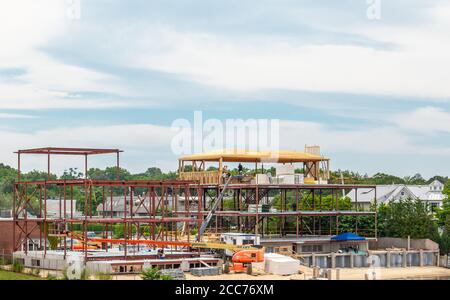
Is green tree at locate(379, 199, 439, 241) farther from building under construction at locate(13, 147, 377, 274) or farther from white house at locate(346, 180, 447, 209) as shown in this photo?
white house at locate(346, 180, 447, 209)

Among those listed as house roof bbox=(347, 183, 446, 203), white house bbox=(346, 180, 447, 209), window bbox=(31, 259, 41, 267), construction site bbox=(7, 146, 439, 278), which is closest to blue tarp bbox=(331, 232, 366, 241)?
construction site bbox=(7, 146, 439, 278)

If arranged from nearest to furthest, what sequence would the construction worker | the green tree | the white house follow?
1. the construction worker
2. the green tree
3. the white house

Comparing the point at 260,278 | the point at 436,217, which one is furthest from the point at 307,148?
the point at 260,278

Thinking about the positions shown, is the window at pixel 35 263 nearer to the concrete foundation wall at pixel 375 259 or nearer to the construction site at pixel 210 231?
the construction site at pixel 210 231

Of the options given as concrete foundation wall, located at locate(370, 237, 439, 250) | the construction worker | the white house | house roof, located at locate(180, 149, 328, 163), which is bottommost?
concrete foundation wall, located at locate(370, 237, 439, 250)

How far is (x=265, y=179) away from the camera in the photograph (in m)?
86.5

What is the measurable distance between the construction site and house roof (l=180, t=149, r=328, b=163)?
0.38ft

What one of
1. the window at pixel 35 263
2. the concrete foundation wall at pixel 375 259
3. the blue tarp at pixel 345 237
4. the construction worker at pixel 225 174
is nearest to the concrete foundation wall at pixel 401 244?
the concrete foundation wall at pixel 375 259

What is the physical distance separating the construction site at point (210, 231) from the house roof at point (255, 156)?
0.12m

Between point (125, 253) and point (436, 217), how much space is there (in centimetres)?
4951

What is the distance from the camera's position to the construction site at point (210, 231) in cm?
6881

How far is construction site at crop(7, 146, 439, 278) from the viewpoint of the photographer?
226 feet

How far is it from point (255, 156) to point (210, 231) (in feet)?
28.4
